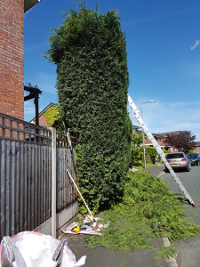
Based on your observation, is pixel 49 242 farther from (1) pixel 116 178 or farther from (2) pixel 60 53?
(2) pixel 60 53

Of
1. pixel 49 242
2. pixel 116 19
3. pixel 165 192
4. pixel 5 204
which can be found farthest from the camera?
pixel 165 192

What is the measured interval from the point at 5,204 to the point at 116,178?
3.35m

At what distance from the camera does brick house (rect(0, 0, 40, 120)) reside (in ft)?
21.6

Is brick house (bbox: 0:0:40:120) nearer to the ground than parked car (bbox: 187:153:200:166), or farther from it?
farther from it

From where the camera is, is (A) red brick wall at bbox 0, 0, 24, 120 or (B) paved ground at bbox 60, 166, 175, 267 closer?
(B) paved ground at bbox 60, 166, 175, 267

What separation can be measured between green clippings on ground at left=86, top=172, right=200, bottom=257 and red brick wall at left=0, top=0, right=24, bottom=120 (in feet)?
13.8

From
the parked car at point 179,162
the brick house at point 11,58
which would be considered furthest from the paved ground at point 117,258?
the parked car at point 179,162

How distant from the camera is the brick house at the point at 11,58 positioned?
659 cm

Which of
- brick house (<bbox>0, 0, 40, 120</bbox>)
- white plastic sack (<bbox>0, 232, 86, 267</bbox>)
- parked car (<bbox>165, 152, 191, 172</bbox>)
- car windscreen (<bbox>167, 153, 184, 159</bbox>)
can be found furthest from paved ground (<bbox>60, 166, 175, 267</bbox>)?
car windscreen (<bbox>167, 153, 184, 159</bbox>)

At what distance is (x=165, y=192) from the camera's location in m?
7.31

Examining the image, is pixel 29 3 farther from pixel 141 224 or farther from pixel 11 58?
pixel 141 224

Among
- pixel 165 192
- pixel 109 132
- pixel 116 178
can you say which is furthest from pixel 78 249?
pixel 165 192

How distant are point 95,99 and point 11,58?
129 inches

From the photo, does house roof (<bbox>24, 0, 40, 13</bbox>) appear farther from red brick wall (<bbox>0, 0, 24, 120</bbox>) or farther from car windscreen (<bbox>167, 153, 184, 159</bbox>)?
car windscreen (<bbox>167, 153, 184, 159</bbox>)
